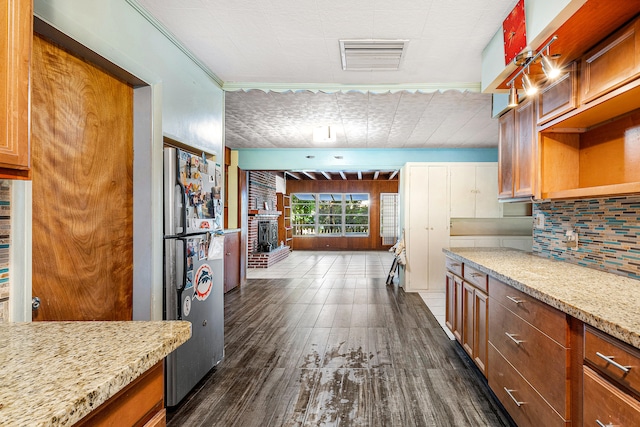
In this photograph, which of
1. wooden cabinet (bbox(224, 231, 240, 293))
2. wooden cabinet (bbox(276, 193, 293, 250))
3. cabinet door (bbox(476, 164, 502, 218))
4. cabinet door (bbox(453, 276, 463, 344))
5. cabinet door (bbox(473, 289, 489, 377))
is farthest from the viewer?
wooden cabinet (bbox(276, 193, 293, 250))

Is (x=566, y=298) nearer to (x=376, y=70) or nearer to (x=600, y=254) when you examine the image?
(x=600, y=254)

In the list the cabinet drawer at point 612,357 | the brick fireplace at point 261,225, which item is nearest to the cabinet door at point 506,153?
the cabinet drawer at point 612,357

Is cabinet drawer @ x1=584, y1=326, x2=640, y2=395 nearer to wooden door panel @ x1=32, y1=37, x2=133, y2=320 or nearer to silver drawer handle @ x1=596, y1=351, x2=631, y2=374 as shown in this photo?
silver drawer handle @ x1=596, y1=351, x2=631, y2=374

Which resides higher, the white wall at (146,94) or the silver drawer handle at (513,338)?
the white wall at (146,94)

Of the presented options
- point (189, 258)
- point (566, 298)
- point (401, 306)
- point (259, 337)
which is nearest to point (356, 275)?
point (401, 306)

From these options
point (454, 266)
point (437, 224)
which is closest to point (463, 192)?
point (437, 224)

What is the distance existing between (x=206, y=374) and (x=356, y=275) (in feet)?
14.5

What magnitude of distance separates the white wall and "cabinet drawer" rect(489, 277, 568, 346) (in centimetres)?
202

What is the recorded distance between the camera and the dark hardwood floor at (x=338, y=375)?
6.57 feet

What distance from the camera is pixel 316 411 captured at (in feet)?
6.72

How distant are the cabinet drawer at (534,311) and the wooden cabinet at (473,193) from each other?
3452mm

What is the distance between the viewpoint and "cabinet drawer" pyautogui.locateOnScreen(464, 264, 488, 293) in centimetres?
225

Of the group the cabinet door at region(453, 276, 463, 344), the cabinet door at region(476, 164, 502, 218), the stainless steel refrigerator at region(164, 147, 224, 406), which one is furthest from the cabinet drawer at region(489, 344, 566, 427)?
the cabinet door at region(476, 164, 502, 218)

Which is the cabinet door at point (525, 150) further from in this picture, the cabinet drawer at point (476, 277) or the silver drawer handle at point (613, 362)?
the silver drawer handle at point (613, 362)
